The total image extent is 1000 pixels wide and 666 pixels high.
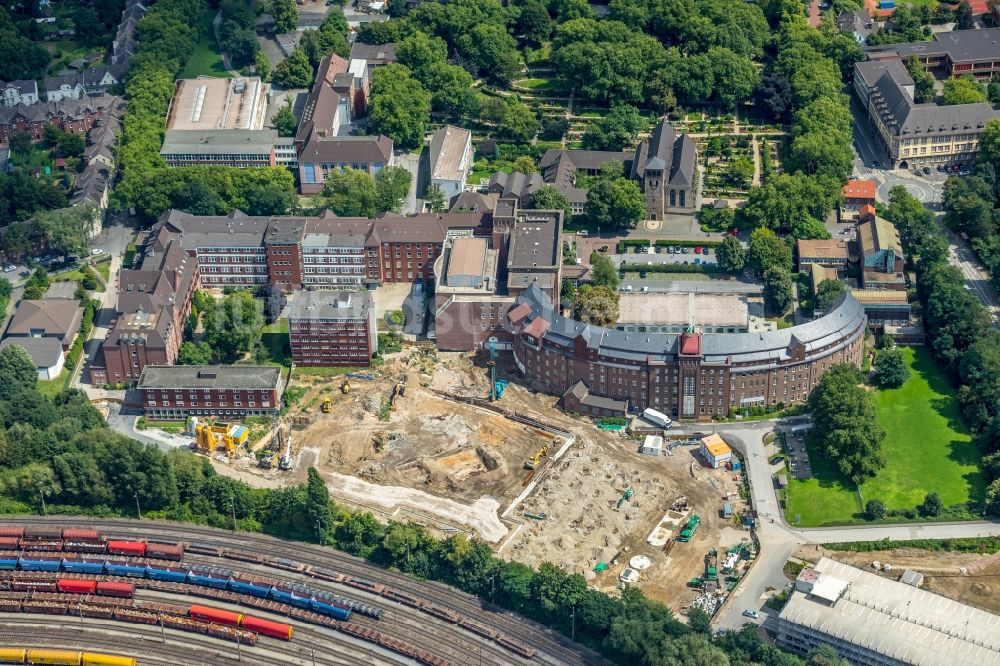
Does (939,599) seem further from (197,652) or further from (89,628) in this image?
(89,628)

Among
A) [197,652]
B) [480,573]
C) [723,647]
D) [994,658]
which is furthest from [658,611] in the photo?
[197,652]

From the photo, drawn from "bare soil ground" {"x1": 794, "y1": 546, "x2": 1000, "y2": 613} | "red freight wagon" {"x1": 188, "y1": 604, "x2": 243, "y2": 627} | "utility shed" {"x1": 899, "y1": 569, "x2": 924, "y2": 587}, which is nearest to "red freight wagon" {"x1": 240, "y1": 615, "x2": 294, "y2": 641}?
"red freight wagon" {"x1": 188, "y1": 604, "x2": 243, "y2": 627}

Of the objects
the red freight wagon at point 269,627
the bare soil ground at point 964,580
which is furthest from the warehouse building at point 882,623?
the red freight wagon at point 269,627

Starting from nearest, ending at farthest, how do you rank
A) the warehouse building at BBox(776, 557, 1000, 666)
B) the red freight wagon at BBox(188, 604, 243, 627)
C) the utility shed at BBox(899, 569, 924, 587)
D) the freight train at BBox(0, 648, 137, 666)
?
the warehouse building at BBox(776, 557, 1000, 666) → the freight train at BBox(0, 648, 137, 666) → the utility shed at BBox(899, 569, 924, 587) → the red freight wagon at BBox(188, 604, 243, 627)

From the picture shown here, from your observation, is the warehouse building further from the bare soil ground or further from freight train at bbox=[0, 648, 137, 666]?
freight train at bbox=[0, 648, 137, 666]

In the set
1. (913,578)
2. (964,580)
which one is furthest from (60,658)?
(964,580)

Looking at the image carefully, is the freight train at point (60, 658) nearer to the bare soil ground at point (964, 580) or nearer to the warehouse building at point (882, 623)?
the warehouse building at point (882, 623)
